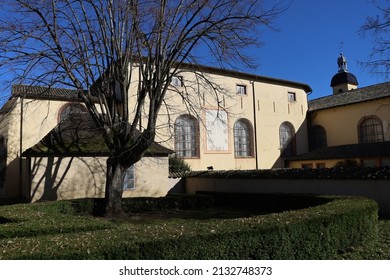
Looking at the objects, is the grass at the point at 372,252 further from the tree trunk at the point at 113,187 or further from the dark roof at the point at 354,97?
the dark roof at the point at 354,97

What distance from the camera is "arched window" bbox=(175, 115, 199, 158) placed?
2731 cm

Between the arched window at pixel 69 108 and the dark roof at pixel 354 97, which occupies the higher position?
the dark roof at pixel 354 97

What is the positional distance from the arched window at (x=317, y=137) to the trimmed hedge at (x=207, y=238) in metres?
26.5

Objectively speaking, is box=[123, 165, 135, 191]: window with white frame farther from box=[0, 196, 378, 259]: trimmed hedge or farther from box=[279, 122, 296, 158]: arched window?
box=[279, 122, 296, 158]: arched window

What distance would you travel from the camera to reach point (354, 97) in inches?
1252

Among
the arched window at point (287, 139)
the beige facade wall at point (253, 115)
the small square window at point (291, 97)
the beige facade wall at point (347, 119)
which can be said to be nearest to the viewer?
the beige facade wall at point (253, 115)

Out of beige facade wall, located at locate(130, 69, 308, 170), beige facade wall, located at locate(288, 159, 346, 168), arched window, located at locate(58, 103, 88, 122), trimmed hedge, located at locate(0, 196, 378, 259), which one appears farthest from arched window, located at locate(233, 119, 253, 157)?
trimmed hedge, located at locate(0, 196, 378, 259)

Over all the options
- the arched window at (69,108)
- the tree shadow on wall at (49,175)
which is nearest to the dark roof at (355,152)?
the arched window at (69,108)

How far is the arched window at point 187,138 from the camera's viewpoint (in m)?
27.3

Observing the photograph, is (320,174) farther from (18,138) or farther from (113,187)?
(18,138)

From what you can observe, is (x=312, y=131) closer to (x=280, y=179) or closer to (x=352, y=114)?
(x=352, y=114)

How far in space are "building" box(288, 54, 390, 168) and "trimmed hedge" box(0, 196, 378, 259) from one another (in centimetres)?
1607
